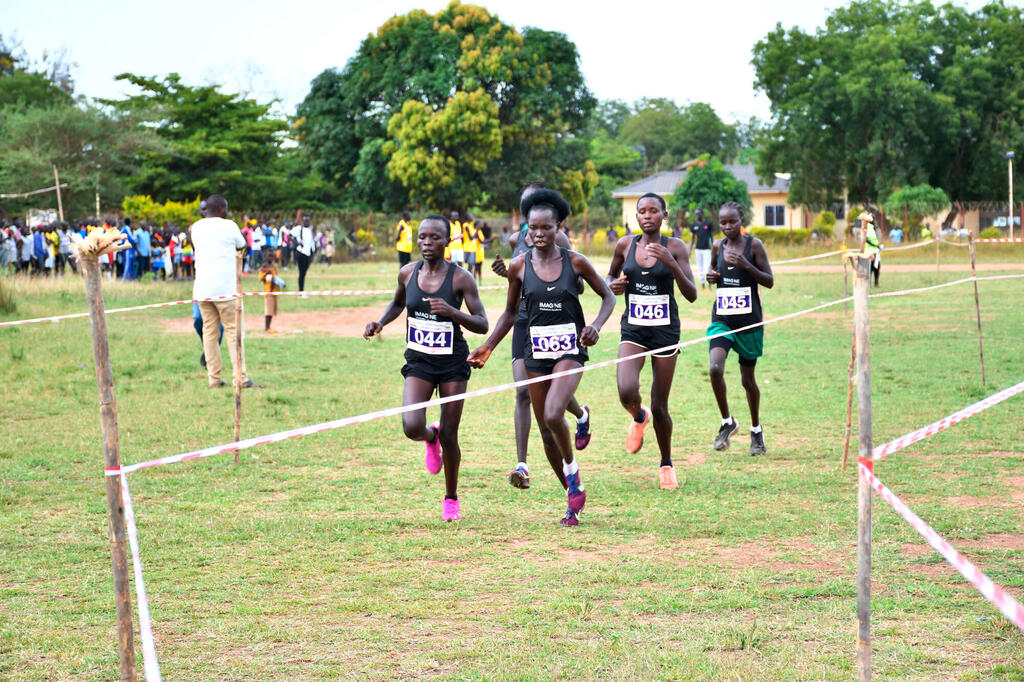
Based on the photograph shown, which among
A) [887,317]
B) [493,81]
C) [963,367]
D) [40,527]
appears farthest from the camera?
[493,81]

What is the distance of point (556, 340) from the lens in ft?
23.6

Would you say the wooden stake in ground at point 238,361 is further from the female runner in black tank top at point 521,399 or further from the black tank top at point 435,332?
the female runner in black tank top at point 521,399

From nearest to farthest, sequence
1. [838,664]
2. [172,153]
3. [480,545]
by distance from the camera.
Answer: [838,664] < [480,545] < [172,153]

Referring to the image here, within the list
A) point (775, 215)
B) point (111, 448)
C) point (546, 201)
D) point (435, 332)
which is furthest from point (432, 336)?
point (775, 215)

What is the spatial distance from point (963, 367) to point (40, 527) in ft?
37.1

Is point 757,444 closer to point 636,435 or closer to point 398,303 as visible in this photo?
point 636,435

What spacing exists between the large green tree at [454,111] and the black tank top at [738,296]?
38.5 meters

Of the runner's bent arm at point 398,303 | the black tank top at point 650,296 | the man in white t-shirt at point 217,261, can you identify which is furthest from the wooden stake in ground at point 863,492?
the man in white t-shirt at point 217,261

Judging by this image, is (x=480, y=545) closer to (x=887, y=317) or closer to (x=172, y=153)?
(x=887, y=317)

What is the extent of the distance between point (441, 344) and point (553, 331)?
0.72 metres

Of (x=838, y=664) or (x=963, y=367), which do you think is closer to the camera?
(x=838, y=664)

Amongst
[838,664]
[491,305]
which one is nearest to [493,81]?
[491,305]

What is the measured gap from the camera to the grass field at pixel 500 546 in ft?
16.0

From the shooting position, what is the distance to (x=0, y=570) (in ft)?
20.5
